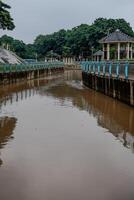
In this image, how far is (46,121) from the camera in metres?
18.2

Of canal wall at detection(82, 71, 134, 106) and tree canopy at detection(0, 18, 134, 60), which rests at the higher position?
tree canopy at detection(0, 18, 134, 60)

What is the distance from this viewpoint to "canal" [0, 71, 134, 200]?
29.6 feet

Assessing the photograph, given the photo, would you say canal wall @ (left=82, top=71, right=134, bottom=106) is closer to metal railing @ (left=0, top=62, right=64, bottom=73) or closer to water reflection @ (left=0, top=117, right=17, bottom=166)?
water reflection @ (left=0, top=117, right=17, bottom=166)

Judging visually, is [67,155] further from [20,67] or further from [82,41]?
[82,41]

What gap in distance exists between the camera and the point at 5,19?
170ft

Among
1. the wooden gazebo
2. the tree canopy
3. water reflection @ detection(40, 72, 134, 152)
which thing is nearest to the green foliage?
the tree canopy

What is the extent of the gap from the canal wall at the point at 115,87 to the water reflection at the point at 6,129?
673 cm

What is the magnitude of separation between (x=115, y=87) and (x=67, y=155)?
15202 mm

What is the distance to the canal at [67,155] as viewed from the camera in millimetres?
9008

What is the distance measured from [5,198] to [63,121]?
9.92 meters

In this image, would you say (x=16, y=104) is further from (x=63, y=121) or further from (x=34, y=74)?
(x=34, y=74)

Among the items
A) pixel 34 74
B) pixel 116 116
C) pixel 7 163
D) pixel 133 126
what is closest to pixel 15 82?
pixel 34 74

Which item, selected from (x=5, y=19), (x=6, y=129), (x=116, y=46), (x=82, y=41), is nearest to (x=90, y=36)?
(x=82, y=41)

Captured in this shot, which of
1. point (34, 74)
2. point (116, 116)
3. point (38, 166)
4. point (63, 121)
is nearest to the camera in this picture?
point (38, 166)
